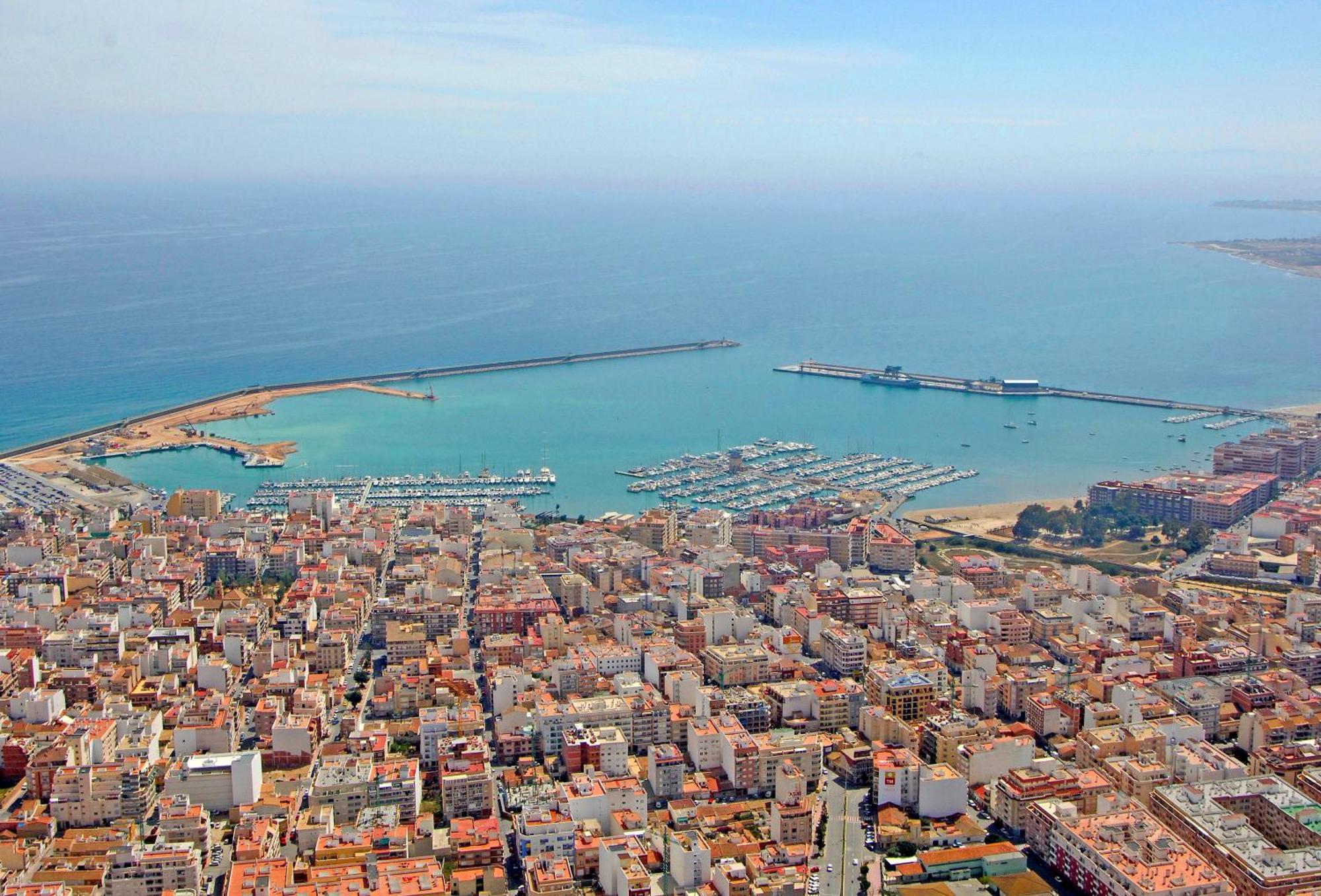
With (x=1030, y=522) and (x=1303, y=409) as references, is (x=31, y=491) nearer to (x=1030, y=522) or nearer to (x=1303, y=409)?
(x=1030, y=522)

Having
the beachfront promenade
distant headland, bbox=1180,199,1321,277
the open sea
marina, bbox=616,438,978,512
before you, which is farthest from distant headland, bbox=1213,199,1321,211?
marina, bbox=616,438,978,512

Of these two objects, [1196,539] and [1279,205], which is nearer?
[1196,539]

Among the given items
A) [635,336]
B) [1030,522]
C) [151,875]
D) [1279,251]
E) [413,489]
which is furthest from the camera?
[1279,251]

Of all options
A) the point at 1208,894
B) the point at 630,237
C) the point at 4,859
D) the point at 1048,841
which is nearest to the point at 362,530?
the point at 4,859

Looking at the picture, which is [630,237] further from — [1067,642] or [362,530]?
[1067,642]

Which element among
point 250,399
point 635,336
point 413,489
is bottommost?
point 413,489

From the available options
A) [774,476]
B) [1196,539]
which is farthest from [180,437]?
[1196,539]

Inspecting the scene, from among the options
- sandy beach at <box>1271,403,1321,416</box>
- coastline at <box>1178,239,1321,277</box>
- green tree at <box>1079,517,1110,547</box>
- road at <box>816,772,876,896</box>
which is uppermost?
coastline at <box>1178,239,1321,277</box>

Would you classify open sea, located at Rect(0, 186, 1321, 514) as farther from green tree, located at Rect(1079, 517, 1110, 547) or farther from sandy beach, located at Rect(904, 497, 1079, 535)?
green tree, located at Rect(1079, 517, 1110, 547)
